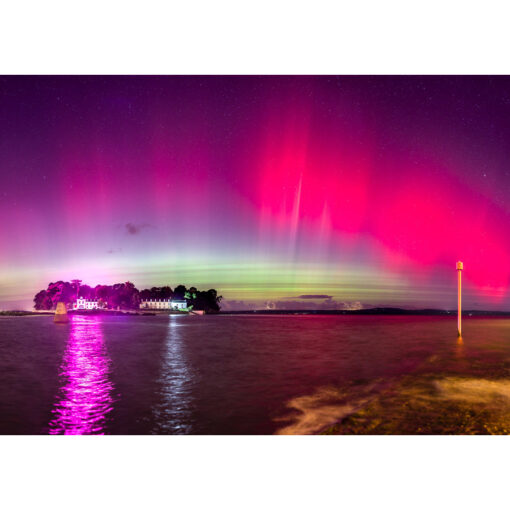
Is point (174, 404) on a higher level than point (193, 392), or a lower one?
higher

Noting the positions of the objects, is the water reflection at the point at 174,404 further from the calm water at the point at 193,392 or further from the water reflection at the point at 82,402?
the water reflection at the point at 82,402

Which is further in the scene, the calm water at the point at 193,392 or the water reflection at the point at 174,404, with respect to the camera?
the calm water at the point at 193,392

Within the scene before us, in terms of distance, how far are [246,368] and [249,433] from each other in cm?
1663

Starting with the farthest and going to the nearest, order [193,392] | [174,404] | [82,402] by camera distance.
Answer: [193,392] → [82,402] → [174,404]

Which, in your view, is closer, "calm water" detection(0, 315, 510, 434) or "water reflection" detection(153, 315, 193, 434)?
"water reflection" detection(153, 315, 193, 434)

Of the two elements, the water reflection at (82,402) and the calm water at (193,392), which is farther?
the calm water at (193,392)

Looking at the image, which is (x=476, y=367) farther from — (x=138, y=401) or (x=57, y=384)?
(x=57, y=384)

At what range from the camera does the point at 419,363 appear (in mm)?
30391

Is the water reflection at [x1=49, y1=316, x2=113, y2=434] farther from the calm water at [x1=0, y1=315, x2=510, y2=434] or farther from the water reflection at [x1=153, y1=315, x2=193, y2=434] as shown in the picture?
the water reflection at [x1=153, y1=315, x2=193, y2=434]

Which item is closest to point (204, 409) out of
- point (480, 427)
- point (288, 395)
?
point (288, 395)

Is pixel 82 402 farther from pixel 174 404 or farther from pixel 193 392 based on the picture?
pixel 193 392

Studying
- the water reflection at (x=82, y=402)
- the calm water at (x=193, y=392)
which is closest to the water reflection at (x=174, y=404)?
the calm water at (x=193, y=392)

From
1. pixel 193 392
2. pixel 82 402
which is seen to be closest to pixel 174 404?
pixel 193 392

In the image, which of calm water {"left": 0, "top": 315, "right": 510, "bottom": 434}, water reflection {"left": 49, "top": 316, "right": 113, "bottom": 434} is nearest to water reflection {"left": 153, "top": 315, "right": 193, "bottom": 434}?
calm water {"left": 0, "top": 315, "right": 510, "bottom": 434}
